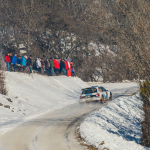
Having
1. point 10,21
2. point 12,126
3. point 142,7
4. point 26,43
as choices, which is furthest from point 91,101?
point 10,21

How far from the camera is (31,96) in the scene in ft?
74.2

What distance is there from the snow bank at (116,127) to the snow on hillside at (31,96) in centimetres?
380

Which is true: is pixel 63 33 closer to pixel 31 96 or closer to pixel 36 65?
pixel 36 65

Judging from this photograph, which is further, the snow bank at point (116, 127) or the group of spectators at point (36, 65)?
the group of spectators at point (36, 65)

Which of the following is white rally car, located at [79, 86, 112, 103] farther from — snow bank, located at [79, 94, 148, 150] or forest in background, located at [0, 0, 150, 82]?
forest in background, located at [0, 0, 150, 82]

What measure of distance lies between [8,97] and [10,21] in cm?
2283

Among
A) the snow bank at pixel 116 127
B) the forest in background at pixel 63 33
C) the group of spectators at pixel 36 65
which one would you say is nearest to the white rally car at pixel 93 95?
the snow bank at pixel 116 127

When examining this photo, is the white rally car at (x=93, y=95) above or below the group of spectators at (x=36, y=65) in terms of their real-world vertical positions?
below

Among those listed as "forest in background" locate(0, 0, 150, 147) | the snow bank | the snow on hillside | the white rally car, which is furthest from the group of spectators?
the snow bank

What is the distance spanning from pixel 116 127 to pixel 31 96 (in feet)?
30.8

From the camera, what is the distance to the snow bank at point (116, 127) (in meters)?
9.29

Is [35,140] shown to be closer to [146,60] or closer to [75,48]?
[146,60]

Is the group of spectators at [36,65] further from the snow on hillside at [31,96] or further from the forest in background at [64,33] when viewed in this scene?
the forest in background at [64,33]

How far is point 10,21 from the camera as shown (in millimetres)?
40000
